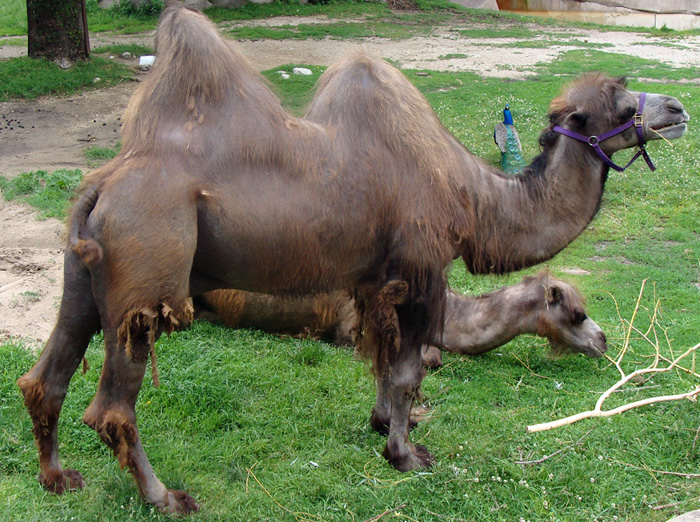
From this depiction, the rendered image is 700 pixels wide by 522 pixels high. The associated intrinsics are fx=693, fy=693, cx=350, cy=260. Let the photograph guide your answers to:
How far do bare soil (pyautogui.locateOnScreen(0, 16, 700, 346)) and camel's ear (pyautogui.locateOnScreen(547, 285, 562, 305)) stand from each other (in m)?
2.90

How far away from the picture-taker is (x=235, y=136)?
352 centimetres

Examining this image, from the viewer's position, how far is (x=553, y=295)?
18.2 ft

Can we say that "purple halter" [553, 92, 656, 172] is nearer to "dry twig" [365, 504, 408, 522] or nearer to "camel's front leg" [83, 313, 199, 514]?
"dry twig" [365, 504, 408, 522]

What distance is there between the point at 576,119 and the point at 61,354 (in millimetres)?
3344

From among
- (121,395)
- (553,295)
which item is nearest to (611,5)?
(553,295)

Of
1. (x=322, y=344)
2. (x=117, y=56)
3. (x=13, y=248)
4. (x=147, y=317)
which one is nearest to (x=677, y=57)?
(x=117, y=56)

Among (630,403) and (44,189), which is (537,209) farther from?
(44,189)

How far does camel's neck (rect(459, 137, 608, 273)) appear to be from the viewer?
432 centimetres

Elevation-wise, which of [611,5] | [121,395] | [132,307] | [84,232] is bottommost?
[121,395]

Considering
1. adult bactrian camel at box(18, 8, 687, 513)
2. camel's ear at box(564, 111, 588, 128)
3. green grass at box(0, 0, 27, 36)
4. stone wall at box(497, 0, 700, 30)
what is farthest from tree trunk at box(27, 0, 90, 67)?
stone wall at box(497, 0, 700, 30)

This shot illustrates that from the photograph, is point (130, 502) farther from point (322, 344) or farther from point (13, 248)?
point (13, 248)

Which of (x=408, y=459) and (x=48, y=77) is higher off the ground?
(x=48, y=77)

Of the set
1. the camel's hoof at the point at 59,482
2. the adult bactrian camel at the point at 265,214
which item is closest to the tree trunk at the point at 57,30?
the adult bactrian camel at the point at 265,214

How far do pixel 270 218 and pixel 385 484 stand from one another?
1746 millimetres
